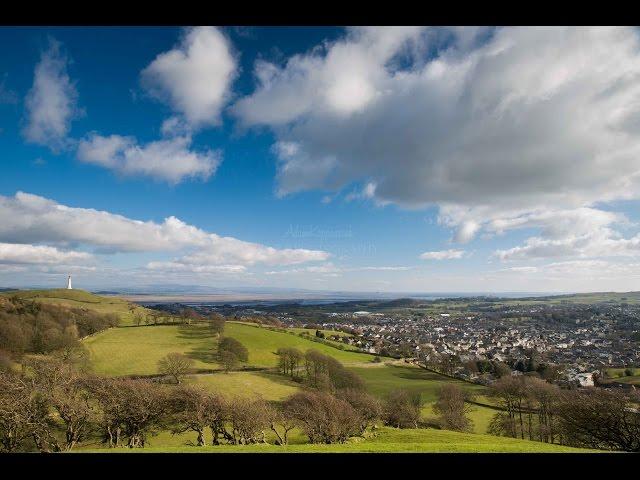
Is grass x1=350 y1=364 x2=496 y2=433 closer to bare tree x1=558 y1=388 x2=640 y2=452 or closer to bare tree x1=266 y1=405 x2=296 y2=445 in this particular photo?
bare tree x1=558 y1=388 x2=640 y2=452

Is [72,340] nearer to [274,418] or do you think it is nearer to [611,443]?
[274,418]

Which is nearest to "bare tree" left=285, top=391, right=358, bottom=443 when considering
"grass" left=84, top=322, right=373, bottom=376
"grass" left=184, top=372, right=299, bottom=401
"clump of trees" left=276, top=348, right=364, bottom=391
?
"grass" left=184, top=372, right=299, bottom=401

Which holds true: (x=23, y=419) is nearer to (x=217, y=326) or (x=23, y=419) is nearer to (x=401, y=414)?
(x=401, y=414)

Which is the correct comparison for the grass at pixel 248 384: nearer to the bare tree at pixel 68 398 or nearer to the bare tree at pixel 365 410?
the bare tree at pixel 365 410

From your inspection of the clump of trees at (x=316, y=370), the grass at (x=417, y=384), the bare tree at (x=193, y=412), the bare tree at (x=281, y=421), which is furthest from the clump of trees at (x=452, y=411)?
the bare tree at (x=193, y=412)

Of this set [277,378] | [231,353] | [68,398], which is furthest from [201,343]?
[68,398]

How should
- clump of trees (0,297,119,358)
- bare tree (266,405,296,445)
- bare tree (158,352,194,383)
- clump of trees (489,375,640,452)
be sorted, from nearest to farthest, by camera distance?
clump of trees (489,375,640,452) < bare tree (266,405,296,445) < bare tree (158,352,194,383) < clump of trees (0,297,119,358)

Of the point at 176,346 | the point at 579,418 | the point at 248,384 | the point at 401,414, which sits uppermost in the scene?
the point at 579,418

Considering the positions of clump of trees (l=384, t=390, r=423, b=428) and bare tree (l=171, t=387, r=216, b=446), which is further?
clump of trees (l=384, t=390, r=423, b=428)
